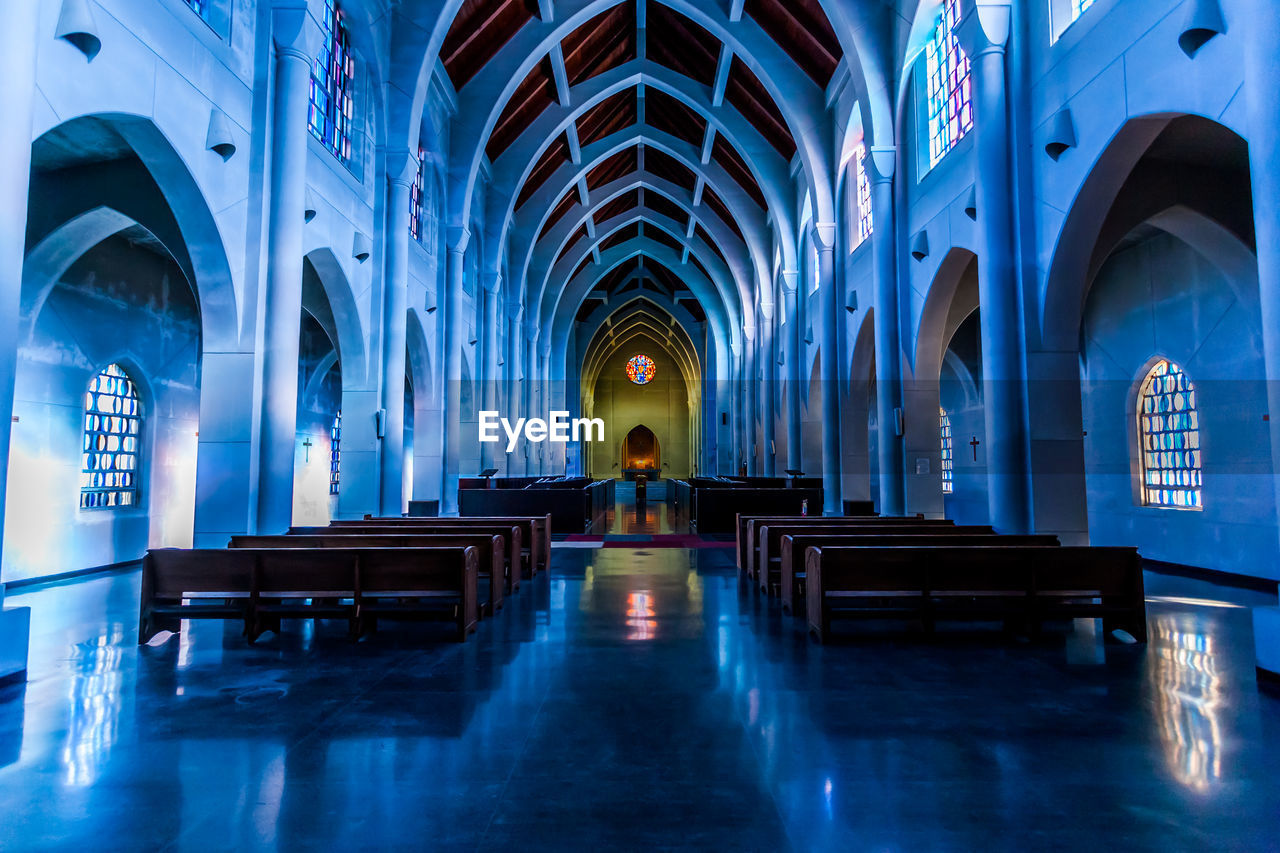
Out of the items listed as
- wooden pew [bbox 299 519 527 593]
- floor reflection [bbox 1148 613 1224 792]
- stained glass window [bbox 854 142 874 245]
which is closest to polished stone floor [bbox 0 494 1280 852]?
floor reflection [bbox 1148 613 1224 792]

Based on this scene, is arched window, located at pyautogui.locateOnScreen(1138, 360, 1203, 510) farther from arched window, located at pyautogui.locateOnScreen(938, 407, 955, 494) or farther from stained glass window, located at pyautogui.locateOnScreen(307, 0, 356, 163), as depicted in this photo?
stained glass window, located at pyautogui.locateOnScreen(307, 0, 356, 163)

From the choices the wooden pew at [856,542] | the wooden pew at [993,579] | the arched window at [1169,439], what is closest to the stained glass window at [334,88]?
the wooden pew at [856,542]

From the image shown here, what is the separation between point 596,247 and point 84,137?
80.5 ft

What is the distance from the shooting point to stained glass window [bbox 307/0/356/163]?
10.5m

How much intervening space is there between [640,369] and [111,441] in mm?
38303

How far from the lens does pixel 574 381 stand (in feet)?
128

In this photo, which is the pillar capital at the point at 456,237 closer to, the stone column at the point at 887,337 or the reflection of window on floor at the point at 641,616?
the stone column at the point at 887,337

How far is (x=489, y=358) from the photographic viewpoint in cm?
2114

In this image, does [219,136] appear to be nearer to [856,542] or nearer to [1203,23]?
[856,542]

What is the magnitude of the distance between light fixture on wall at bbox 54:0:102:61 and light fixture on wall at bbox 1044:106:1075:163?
860 cm

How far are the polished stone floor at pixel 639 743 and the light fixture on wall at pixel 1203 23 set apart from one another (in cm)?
461

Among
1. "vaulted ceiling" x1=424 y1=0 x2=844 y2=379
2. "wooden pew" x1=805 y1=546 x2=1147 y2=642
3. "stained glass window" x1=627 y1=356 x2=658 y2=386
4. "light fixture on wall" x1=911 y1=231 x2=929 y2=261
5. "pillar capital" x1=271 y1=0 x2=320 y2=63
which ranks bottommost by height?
"wooden pew" x1=805 y1=546 x2=1147 y2=642

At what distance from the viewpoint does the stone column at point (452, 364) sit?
53.8ft

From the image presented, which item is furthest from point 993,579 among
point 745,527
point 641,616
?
point 745,527
